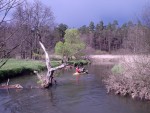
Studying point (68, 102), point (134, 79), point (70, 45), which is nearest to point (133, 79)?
point (134, 79)

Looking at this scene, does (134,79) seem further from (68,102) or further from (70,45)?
(70,45)

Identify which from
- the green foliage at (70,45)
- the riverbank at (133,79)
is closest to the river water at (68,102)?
A: the riverbank at (133,79)

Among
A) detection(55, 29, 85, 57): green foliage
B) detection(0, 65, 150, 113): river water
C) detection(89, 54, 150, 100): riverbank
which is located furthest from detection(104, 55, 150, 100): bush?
detection(55, 29, 85, 57): green foliage

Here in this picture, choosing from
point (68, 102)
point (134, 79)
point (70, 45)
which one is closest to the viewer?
point (68, 102)

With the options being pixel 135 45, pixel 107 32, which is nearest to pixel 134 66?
pixel 135 45

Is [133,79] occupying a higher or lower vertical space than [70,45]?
lower

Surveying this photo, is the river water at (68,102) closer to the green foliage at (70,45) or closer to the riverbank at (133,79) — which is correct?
the riverbank at (133,79)

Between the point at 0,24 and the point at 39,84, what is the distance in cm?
2168

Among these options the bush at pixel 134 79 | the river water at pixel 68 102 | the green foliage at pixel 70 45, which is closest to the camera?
the river water at pixel 68 102

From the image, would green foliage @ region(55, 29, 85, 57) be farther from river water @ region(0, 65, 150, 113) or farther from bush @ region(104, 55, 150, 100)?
bush @ region(104, 55, 150, 100)

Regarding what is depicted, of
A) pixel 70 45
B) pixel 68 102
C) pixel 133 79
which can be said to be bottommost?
pixel 68 102

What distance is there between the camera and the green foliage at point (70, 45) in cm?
5691

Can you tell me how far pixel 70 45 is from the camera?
191ft

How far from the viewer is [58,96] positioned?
63.4 ft
